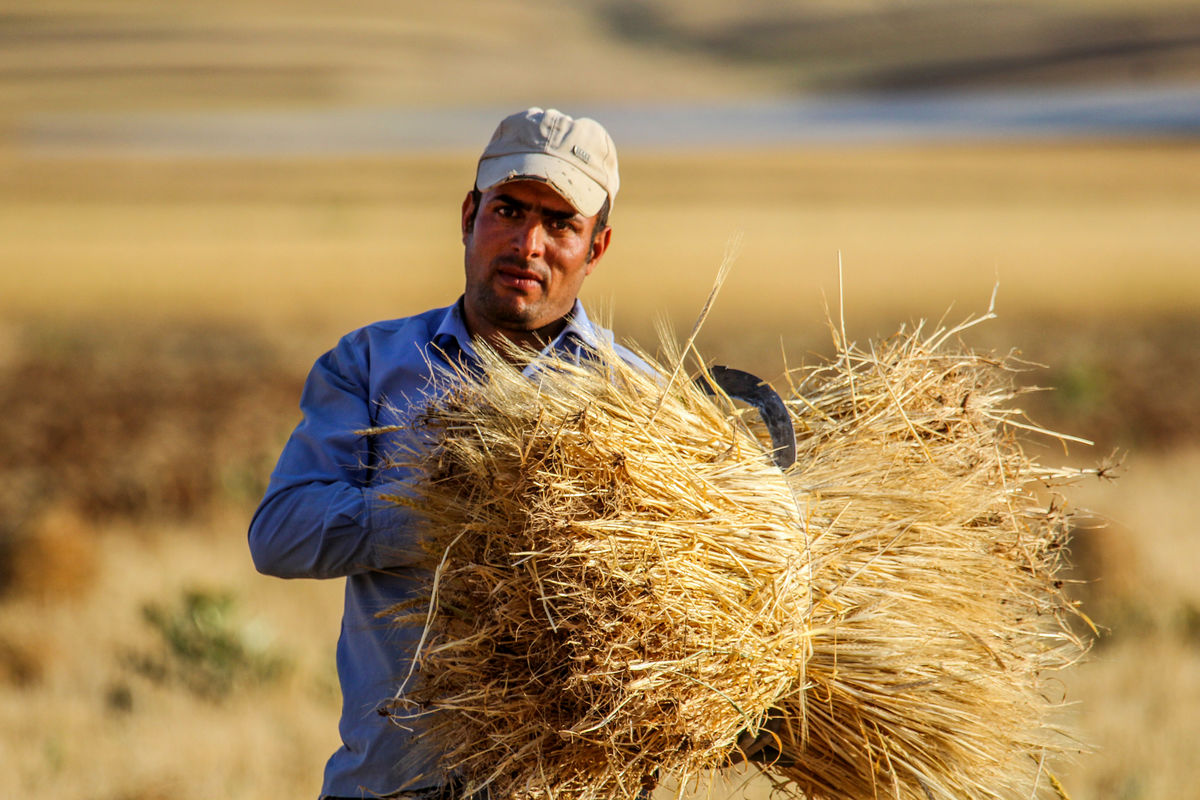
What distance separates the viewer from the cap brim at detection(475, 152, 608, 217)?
260 centimetres

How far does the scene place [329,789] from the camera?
8.01 ft

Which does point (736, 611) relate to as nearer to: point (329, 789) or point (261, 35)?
point (329, 789)

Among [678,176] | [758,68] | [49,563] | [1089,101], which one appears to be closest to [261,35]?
[758,68]

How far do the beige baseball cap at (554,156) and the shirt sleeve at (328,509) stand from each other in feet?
1.97

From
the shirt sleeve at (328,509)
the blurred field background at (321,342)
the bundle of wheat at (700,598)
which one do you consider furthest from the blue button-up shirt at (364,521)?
the blurred field background at (321,342)

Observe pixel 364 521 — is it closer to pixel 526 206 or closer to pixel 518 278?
pixel 518 278

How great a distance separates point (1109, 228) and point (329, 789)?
2724 centimetres

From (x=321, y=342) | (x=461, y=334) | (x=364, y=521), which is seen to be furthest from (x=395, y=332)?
(x=321, y=342)

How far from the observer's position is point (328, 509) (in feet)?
7.29

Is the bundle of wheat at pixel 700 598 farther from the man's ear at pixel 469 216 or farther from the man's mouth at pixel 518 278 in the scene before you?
the man's ear at pixel 469 216

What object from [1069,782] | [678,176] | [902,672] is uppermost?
[678,176]

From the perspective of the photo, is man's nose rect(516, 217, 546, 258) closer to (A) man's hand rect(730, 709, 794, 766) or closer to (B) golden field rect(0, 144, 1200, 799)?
(B) golden field rect(0, 144, 1200, 799)

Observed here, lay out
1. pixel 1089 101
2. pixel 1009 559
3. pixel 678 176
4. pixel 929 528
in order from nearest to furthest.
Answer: pixel 929 528, pixel 1009 559, pixel 678 176, pixel 1089 101

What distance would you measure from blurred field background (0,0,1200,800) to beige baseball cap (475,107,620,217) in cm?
39
